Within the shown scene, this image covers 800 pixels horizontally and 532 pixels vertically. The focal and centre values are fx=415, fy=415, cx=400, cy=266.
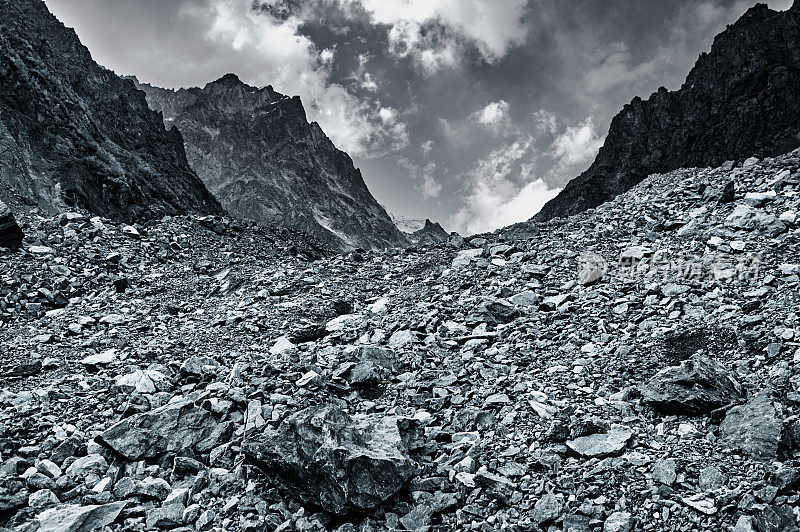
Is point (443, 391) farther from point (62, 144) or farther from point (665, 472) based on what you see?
point (62, 144)

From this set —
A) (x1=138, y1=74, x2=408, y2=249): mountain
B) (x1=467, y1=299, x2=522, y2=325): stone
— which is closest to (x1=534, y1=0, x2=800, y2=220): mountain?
(x1=467, y1=299, x2=522, y2=325): stone

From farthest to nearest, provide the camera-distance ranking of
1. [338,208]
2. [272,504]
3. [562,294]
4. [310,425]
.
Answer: [338,208]
[562,294]
[310,425]
[272,504]

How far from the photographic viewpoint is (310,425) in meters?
5.39

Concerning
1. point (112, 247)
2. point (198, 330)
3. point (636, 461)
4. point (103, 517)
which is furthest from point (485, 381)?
point (112, 247)

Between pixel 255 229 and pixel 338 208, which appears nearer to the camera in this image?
pixel 255 229

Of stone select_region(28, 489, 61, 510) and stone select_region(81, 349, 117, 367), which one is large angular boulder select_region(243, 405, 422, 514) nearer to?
stone select_region(28, 489, 61, 510)

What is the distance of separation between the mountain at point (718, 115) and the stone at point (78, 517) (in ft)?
278

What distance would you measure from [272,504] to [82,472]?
105 inches

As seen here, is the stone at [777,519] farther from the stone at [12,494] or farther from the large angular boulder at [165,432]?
the stone at [12,494]

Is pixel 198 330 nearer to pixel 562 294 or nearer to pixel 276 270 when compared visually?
pixel 276 270

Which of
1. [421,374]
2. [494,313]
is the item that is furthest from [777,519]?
[494,313]

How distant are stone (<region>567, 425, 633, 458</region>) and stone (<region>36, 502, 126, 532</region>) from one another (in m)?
5.41

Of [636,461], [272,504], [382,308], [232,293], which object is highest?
[232,293]

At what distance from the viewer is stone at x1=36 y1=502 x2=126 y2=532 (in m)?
4.50
